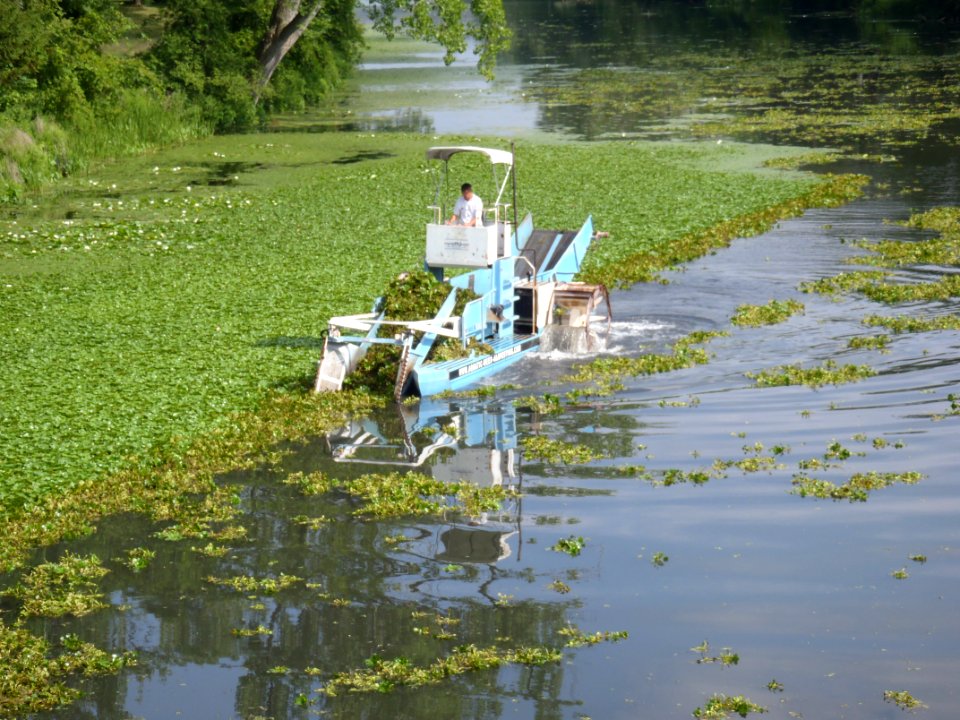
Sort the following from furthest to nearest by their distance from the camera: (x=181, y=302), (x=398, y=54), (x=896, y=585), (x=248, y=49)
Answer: (x=398, y=54) < (x=248, y=49) < (x=181, y=302) < (x=896, y=585)

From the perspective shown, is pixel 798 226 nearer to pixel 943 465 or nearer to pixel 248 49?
pixel 943 465

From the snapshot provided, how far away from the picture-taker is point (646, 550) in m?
14.8

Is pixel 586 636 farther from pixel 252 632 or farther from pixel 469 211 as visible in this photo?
pixel 469 211

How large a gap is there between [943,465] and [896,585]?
12.4ft

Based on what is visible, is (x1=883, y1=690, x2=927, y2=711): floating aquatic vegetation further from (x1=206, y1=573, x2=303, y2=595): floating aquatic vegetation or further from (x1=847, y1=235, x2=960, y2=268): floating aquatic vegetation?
(x1=847, y1=235, x2=960, y2=268): floating aquatic vegetation

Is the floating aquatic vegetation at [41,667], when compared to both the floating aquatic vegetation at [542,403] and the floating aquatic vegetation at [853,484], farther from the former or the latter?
the floating aquatic vegetation at [542,403]

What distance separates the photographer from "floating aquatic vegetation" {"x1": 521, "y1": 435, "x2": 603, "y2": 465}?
17.9 metres

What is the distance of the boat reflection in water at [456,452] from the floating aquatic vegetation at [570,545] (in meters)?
0.43

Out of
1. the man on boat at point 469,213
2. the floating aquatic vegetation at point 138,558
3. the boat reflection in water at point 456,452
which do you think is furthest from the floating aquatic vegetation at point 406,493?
the man on boat at point 469,213

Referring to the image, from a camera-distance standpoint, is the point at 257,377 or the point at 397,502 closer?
the point at 397,502

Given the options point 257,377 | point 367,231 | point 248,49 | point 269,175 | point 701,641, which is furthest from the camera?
point 248,49

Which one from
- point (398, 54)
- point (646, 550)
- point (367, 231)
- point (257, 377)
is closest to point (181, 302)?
point (257, 377)

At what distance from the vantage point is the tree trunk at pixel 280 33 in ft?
179

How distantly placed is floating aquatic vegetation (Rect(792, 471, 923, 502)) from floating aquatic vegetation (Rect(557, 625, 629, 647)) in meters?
4.30
